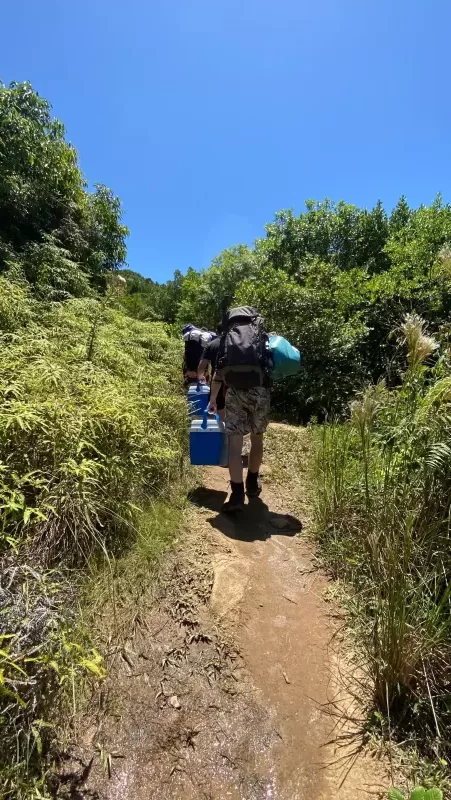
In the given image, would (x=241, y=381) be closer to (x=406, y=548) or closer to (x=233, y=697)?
(x=406, y=548)

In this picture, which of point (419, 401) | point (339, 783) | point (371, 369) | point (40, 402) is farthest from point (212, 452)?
point (371, 369)

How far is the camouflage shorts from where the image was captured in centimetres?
313

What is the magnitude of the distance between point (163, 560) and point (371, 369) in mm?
5722

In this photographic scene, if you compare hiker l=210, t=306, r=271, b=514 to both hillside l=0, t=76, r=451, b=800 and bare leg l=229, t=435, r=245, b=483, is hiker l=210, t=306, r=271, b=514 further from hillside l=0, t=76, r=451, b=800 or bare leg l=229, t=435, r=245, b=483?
hillside l=0, t=76, r=451, b=800

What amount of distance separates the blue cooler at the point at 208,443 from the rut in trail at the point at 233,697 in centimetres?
94

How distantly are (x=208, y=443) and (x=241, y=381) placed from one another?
2.35 feet

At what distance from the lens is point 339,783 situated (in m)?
1.48

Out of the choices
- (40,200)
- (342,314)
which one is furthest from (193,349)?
(40,200)

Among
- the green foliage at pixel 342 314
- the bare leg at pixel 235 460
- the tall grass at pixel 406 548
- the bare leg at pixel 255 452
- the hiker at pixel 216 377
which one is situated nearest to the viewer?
the tall grass at pixel 406 548

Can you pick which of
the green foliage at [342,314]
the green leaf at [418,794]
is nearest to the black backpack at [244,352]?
the green leaf at [418,794]

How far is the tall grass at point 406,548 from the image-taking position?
165 cm

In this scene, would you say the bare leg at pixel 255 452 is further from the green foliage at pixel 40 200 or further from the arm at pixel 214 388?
the green foliage at pixel 40 200

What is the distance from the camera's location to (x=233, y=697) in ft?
5.75

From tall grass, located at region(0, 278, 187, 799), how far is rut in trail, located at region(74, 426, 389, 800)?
266 mm
